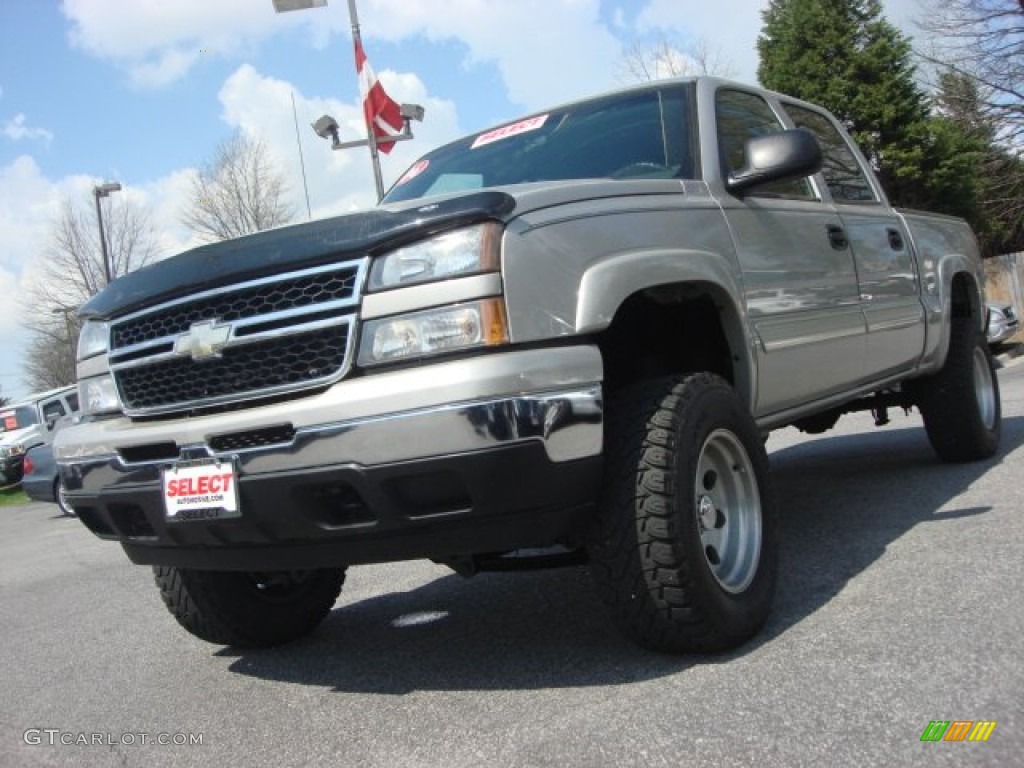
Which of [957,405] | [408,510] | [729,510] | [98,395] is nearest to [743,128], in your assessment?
[729,510]

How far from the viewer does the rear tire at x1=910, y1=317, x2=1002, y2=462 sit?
5.41 metres

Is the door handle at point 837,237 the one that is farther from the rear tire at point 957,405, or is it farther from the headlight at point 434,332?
the headlight at point 434,332

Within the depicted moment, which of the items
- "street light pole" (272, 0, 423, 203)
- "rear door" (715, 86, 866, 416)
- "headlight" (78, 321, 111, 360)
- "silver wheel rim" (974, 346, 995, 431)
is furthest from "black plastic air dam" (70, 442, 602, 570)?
"street light pole" (272, 0, 423, 203)

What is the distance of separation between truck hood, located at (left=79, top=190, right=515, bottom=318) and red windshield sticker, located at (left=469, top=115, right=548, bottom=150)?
1493mm

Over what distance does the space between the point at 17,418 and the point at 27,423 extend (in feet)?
1.46

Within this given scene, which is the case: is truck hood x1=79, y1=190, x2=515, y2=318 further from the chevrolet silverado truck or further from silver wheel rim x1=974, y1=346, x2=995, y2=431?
silver wheel rim x1=974, y1=346, x2=995, y2=431

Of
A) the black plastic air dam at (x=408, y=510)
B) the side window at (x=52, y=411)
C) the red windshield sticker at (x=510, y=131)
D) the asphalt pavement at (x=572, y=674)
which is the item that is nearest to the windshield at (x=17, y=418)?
the side window at (x=52, y=411)

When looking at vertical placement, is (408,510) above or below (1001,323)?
above

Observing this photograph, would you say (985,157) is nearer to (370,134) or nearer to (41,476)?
(370,134)

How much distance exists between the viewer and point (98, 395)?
10.4 feet

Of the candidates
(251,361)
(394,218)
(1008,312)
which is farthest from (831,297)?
(1008,312)

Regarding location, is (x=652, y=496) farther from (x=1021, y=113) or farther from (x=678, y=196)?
(x=1021, y=113)

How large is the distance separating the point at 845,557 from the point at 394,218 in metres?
2.37

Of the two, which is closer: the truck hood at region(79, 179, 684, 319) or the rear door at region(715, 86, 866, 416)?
the truck hood at region(79, 179, 684, 319)
